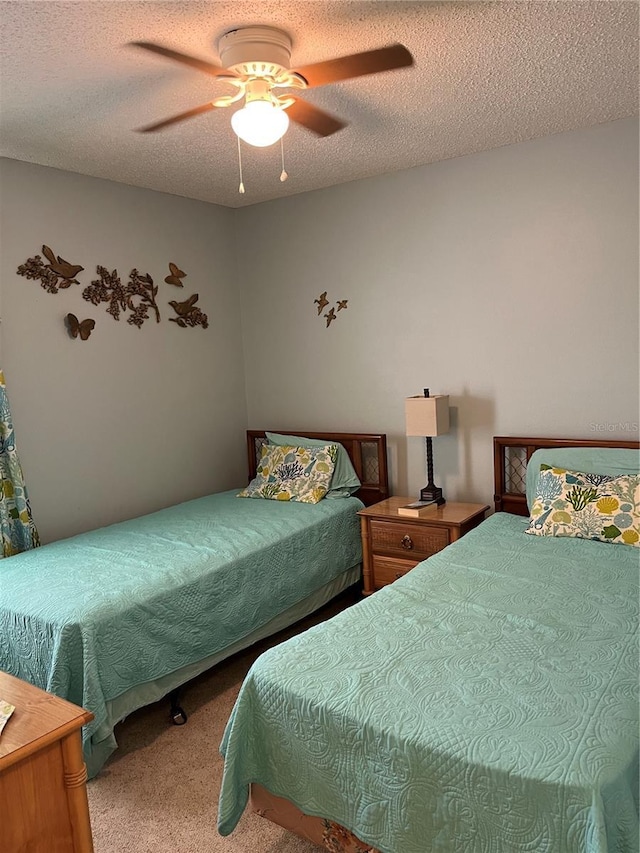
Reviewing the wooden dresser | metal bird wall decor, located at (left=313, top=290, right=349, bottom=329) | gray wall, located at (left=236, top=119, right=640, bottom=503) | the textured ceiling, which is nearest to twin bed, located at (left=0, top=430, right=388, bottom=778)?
gray wall, located at (left=236, top=119, right=640, bottom=503)

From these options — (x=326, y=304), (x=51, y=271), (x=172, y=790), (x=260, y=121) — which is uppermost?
(x=260, y=121)

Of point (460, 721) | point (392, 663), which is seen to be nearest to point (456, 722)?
point (460, 721)

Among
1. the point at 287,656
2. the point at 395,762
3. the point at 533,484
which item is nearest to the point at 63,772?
the point at 287,656

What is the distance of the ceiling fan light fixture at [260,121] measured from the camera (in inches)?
76.2

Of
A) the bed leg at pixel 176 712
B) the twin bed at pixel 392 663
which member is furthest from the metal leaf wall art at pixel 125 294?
the bed leg at pixel 176 712

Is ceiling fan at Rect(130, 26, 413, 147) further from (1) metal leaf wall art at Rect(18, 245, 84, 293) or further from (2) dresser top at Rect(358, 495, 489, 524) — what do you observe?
(2) dresser top at Rect(358, 495, 489, 524)

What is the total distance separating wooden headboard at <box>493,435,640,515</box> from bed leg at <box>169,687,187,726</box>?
5.99 feet

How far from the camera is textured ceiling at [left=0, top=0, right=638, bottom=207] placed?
188 cm

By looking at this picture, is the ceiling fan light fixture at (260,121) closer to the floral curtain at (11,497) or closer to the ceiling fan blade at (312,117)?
the ceiling fan blade at (312,117)

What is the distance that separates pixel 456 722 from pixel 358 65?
1784 millimetres

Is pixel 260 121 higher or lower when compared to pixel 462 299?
higher

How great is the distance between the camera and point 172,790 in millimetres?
2307

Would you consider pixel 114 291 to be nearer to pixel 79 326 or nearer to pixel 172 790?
pixel 79 326

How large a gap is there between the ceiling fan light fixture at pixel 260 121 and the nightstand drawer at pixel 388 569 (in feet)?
7.22
